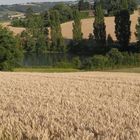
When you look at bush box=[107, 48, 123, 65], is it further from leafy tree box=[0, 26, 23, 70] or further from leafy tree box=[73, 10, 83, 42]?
leafy tree box=[73, 10, 83, 42]

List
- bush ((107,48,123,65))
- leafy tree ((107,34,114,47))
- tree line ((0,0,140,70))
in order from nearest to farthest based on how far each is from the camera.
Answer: bush ((107,48,123,65))
tree line ((0,0,140,70))
leafy tree ((107,34,114,47))

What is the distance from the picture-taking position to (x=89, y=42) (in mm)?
156500

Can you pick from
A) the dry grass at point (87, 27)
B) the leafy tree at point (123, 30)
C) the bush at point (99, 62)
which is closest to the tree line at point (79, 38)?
the leafy tree at point (123, 30)

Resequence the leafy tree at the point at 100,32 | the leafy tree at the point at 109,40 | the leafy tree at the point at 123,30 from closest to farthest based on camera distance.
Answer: the leafy tree at the point at 123,30 → the leafy tree at the point at 100,32 → the leafy tree at the point at 109,40

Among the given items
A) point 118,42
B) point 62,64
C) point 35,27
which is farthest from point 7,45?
point 35,27

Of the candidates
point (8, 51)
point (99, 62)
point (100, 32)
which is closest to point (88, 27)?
point (100, 32)

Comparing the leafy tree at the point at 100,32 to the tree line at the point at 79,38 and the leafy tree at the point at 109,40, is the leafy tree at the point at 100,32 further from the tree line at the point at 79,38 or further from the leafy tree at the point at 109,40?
the leafy tree at the point at 109,40

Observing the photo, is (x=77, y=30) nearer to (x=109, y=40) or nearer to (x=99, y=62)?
(x=109, y=40)

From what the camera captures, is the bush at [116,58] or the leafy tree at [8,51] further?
the bush at [116,58]

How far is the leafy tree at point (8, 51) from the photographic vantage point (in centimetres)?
8169

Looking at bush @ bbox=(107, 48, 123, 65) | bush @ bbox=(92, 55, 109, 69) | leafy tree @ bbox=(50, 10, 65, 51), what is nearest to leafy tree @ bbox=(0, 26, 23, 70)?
bush @ bbox=(92, 55, 109, 69)

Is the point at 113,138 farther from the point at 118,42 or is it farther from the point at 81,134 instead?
the point at 118,42

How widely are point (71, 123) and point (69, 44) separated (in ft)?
488

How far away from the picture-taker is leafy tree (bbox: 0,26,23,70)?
81.7m
